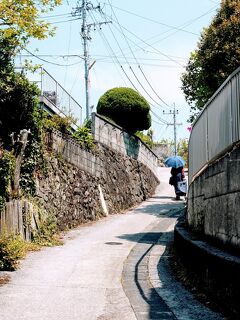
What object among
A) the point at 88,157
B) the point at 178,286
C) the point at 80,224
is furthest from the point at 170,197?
the point at 178,286

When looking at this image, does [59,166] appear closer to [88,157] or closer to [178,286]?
[88,157]

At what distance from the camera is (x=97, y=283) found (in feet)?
24.2

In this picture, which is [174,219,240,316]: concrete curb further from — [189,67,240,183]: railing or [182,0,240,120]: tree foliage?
[182,0,240,120]: tree foliage

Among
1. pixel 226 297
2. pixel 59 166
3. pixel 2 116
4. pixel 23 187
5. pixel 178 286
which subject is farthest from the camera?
pixel 59 166

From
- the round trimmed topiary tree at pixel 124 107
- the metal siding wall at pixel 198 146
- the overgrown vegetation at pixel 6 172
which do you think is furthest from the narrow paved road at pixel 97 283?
the round trimmed topiary tree at pixel 124 107

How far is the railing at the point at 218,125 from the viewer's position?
20.8 feet

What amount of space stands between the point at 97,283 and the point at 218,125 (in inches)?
142

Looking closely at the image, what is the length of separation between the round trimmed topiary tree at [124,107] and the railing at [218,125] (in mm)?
12133

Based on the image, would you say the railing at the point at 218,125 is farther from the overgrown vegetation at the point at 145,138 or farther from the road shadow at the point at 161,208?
the overgrown vegetation at the point at 145,138

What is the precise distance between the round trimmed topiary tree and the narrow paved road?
10.4 m

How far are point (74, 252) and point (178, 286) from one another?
3.90 meters

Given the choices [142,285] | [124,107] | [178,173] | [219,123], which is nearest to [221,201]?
[219,123]

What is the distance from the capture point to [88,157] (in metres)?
18.0

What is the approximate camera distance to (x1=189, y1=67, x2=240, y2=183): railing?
634 centimetres
